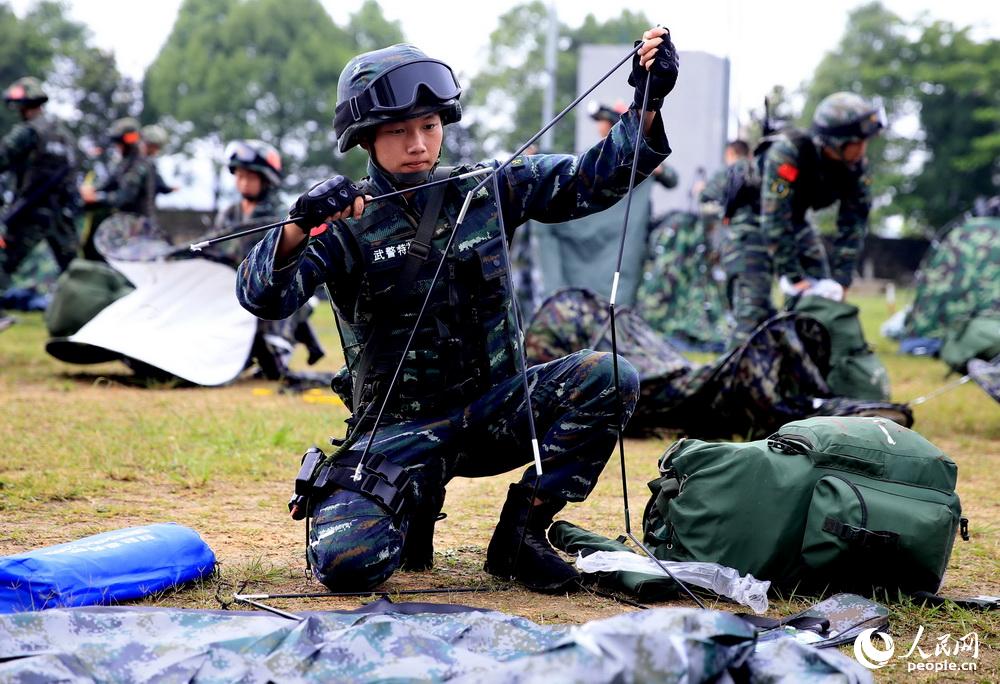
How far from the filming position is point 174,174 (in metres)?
41.7

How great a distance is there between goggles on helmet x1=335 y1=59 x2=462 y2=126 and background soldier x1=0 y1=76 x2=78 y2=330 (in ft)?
29.5

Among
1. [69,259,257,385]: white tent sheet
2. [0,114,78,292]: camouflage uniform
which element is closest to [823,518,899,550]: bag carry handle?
[69,259,257,385]: white tent sheet

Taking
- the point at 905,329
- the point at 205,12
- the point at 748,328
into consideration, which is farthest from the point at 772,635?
the point at 205,12

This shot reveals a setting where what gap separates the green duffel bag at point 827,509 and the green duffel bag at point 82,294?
21.6 ft

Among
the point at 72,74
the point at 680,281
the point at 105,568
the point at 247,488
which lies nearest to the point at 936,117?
the point at 72,74

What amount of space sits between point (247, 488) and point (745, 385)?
2.73 m

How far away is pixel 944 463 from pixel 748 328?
426cm

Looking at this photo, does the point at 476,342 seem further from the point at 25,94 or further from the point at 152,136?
the point at 152,136

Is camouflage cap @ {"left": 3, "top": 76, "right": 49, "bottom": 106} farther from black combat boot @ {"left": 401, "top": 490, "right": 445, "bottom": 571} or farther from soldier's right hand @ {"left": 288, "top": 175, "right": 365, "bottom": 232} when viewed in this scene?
soldier's right hand @ {"left": 288, "top": 175, "right": 365, "bottom": 232}

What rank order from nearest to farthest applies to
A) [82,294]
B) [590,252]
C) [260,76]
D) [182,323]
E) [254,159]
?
[182,323] → [254,159] → [82,294] → [590,252] → [260,76]

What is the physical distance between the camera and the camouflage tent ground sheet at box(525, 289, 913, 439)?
20.5 feet

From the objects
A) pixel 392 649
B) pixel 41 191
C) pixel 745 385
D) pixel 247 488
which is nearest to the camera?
pixel 392 649

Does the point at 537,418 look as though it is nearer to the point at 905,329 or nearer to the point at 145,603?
the point at 145,603

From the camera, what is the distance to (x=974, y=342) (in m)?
8.03
